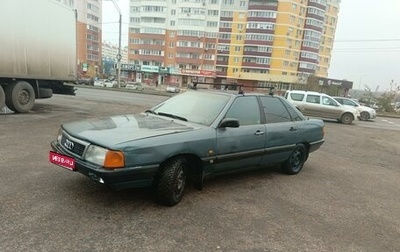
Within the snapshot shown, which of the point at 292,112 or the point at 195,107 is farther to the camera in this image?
the point at 292,112

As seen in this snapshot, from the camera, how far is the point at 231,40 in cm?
7344

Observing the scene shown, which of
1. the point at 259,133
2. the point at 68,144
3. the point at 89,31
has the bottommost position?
the point at 68,144

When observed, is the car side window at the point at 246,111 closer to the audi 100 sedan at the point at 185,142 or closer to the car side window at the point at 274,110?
the audi 100 sedan at the point at 185,142

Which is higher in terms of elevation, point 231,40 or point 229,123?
point 231,40

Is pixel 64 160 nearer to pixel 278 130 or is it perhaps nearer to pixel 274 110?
pixel 278 130

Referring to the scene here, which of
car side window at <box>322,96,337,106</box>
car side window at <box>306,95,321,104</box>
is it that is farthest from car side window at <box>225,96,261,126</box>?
car side window at <box>322,96,337,106</box>

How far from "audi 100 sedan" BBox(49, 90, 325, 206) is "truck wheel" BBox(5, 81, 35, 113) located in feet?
23.5

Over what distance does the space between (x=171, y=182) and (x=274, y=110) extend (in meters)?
2.53

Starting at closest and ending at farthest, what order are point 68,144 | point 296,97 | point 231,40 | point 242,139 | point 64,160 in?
point 64,160, point 68,144, point 242,139, point 296,97, point 231,40

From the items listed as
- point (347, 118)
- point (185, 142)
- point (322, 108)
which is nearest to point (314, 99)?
point (322, 108)

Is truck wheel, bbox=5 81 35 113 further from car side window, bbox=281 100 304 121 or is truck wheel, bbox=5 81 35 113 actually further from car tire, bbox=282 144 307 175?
car tire, bbox=282 144 307 175

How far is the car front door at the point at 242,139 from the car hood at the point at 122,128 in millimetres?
536

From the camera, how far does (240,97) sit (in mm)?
4941

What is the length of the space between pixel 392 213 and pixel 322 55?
8293cm
